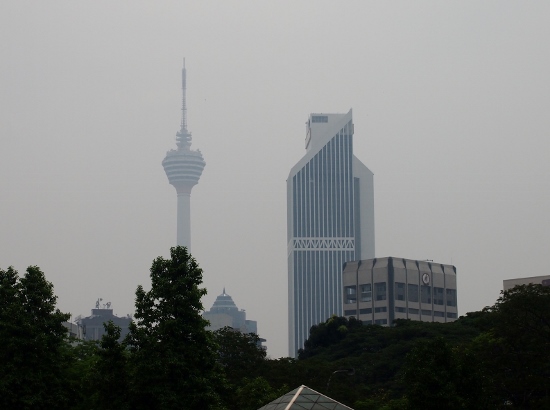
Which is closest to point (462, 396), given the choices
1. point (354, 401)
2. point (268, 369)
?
point (354, 401)

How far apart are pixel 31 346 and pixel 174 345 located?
9.68 m

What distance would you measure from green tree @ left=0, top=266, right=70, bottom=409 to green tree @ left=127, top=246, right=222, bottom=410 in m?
5.54

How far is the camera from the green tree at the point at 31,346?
228 feet

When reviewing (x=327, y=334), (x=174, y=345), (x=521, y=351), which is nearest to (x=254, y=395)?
(x=174, y=345)

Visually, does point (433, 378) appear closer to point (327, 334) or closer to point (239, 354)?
point (239, 354)

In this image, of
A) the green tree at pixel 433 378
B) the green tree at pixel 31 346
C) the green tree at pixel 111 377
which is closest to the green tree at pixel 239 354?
the green tree at pixel 31 346

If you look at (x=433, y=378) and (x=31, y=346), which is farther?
(x=31, y=346)

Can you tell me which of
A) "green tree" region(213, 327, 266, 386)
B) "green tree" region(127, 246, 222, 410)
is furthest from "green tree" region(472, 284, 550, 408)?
"green tree" region(213, 327, 266, 386)

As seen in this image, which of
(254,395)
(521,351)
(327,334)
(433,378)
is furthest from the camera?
(327,334)

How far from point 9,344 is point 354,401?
3955 centimetres

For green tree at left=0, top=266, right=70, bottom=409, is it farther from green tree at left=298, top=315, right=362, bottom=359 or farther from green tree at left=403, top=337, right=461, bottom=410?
green tree at left=298, top=315, right=362, bottom=359

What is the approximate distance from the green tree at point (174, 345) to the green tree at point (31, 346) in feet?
18.2

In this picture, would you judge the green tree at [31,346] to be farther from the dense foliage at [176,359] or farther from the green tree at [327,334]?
the green tree at [327,334]

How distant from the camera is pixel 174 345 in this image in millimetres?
69938
